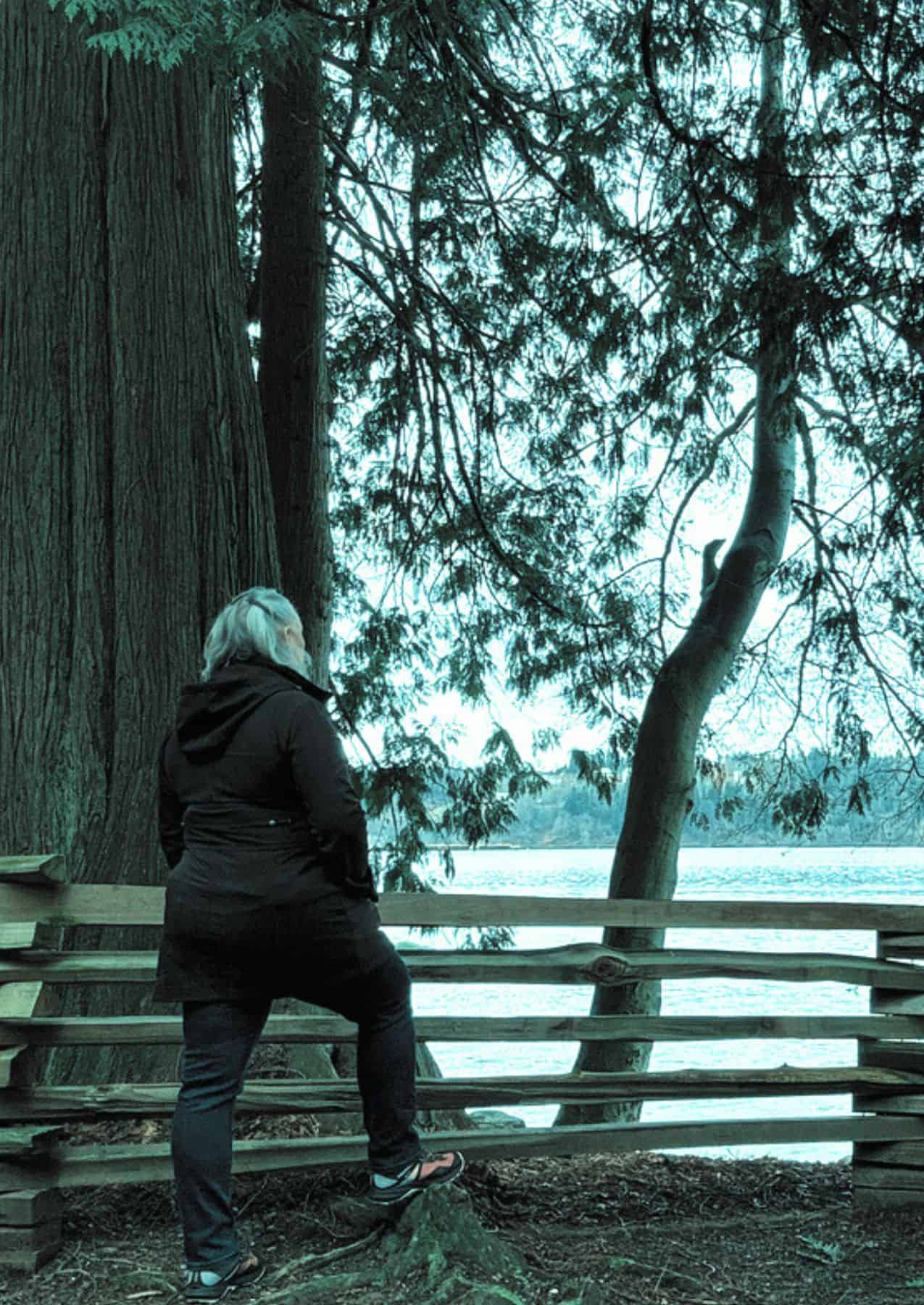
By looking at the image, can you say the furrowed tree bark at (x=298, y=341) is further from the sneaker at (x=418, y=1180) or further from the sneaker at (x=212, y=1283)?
the sneaker at (x=212, y=1283)

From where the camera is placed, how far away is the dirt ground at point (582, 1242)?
14.4ft

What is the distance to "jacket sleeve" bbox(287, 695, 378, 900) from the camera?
4.05 m

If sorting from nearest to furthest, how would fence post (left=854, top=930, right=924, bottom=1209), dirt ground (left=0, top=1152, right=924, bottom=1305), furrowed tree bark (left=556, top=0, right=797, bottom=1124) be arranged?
dirt ground (left=0, top=1152, right=924, bottom=1305) < fence post (left=854, top=930, right=924, bottom=1209) < furrowed tree bark (left=556, top=0, right=797, bottom=1124)

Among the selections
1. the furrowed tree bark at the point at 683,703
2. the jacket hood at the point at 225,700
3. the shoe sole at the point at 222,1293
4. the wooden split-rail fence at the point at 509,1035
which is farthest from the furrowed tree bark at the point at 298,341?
the furrowed tree bark at the point at 683,703

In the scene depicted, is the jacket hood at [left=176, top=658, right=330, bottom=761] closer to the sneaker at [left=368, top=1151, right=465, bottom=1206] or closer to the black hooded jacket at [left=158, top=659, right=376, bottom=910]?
the black hooded jacket at [left=158, top=659, right=376, bottom=910]

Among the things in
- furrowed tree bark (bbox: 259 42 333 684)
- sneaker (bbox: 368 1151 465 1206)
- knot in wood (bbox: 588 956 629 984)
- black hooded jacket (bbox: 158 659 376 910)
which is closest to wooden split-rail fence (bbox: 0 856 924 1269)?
knot in wood (bbox: 588 956 629 984)

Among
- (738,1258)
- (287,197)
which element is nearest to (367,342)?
(287,197)

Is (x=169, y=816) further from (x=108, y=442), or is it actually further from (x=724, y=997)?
Result: (x=724, y=997)

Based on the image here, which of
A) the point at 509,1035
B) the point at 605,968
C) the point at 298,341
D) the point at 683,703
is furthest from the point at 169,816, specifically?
the point at 683,703

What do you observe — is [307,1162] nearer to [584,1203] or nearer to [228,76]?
[584,1203]

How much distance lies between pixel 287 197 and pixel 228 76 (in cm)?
251

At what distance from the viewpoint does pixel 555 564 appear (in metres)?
13.0

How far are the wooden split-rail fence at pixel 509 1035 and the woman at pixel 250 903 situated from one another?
629 millimetres

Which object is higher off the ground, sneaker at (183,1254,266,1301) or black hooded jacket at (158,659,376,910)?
black hooded jacket at (158,659,376,910)
